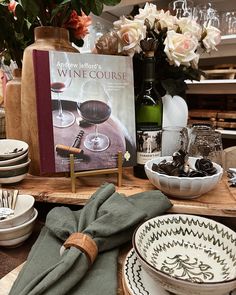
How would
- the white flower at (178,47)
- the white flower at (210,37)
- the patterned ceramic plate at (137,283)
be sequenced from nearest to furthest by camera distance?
1. the patterned ceramic plate at (137,283)
2. the white flower at (178,47)
3. the white flower at (210,37)

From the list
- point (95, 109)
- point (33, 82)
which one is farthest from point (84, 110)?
point (33, 82)

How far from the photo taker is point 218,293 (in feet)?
1.09

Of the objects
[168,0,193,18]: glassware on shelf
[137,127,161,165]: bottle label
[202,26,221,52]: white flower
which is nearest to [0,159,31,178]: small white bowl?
[137,127,161,165]: bottle label

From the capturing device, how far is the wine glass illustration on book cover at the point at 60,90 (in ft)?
2.02

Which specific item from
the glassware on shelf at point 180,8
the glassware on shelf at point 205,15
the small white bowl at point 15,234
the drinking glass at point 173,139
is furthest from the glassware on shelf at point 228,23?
the small white bowl at point 15,234

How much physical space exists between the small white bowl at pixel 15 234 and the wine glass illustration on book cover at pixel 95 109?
0.74 ft

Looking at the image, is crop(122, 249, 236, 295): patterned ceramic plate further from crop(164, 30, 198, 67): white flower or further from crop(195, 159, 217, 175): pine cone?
crop(164, 30, 198, 67): white flower

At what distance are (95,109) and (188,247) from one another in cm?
37

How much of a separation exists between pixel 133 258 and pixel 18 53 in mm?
726

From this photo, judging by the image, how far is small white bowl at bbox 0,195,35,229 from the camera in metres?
0.50

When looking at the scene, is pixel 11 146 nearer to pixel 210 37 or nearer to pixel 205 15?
pixel 210 37

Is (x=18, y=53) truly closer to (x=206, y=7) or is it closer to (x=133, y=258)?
(x=133, y=258)

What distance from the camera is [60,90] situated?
24.5 inches

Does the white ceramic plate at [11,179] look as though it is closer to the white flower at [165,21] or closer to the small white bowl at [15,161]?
the small white bowl at [15,161]
